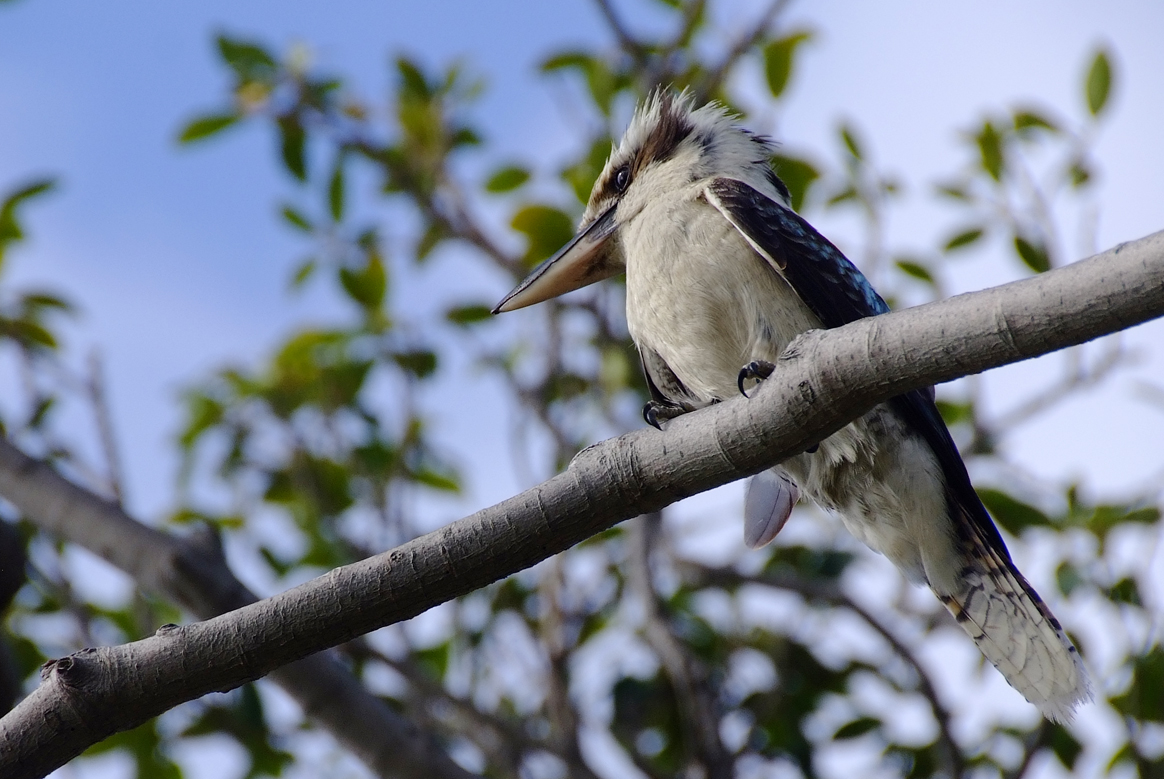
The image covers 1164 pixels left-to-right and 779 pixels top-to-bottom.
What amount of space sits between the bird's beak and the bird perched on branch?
0.23 metres

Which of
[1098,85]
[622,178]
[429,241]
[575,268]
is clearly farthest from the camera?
[429,241]

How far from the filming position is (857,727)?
3703 millimetres

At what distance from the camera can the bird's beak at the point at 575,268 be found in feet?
10.2

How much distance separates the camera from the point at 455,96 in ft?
14.9

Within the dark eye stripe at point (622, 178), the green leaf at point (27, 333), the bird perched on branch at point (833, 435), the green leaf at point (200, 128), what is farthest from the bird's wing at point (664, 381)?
the green leaf at point (200, 128)

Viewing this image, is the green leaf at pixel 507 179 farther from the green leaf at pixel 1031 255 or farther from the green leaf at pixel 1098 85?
the green leaf at pixel 1098 85

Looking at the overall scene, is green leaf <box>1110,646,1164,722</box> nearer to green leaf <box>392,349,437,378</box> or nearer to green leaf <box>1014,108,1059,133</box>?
green leaf <box>1014,108,1059,133</box>

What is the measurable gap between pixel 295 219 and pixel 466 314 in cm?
81

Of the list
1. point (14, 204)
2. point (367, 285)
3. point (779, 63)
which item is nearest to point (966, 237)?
point (779, 63)

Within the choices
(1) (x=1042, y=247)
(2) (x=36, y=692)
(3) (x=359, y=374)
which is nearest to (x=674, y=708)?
(3) (x=359, y=374)

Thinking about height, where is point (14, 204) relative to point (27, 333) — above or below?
above

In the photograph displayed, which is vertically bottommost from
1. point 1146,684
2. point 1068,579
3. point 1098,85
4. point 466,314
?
point 1146,684

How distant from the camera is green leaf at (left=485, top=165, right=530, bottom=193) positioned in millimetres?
4227

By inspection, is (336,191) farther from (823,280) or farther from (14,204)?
(823,280)
